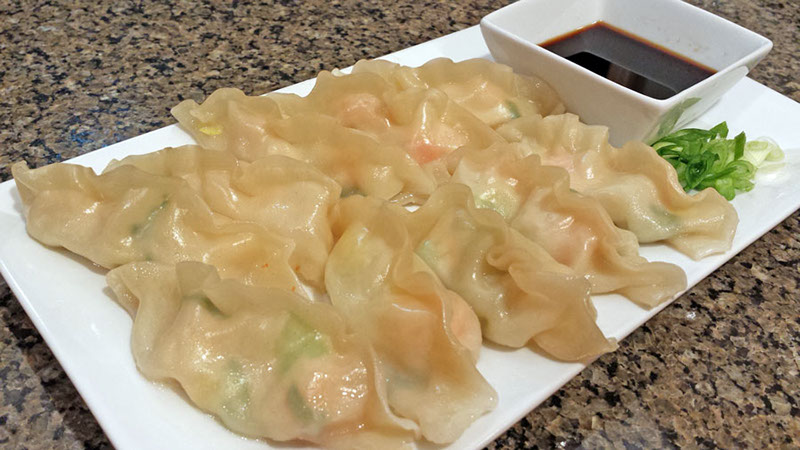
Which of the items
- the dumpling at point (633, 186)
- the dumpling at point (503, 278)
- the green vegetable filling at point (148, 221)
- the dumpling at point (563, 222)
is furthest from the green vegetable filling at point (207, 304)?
the dumpling at point (633, 186)

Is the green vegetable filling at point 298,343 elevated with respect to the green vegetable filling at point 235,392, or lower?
elevated

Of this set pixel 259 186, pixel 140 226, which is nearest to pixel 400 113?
pixel 259 186

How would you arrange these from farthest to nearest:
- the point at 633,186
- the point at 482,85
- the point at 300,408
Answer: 1. the point at 482,85
2. the point at 633,186
3. the point at 300,408

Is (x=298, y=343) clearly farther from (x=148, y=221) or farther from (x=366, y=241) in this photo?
(x=148, y=221)

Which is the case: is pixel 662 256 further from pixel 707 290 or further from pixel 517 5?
pixel 517 5

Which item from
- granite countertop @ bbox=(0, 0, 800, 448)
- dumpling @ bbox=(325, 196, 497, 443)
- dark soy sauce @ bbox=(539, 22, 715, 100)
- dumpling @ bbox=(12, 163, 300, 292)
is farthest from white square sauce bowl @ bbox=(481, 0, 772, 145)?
dumpling @ bbox=(12, 163, 300, 292)

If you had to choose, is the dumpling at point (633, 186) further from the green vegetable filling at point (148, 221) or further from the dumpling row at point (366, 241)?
the green vegetable filling at point (148, 221)
